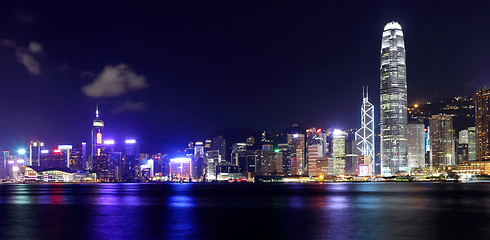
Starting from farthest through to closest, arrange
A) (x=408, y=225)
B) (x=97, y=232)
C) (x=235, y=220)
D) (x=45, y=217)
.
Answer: (x=45, y=217)
(x=235, y=220)
(x=408, y=225)
(x=97, y=232)

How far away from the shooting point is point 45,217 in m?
74.6

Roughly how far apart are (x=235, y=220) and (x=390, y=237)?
23.6 m

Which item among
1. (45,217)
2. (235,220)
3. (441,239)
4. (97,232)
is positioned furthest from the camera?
(45,217)

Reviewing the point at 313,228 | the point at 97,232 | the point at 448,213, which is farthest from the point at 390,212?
the point at 97,232

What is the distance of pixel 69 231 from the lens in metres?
57.5

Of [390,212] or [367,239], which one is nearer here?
[367,239]

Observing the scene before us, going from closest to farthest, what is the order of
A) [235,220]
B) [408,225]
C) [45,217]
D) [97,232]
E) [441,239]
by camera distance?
[441,239]
[97,232]
[408,225]
[235,220]
[45,217]

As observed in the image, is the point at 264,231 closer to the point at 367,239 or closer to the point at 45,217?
the point at 367,239

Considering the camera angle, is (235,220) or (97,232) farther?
(235,220)

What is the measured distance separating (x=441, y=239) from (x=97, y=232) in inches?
1292

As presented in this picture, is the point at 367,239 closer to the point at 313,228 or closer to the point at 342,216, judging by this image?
the point at 313,228

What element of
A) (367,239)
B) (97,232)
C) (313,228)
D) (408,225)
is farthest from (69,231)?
(408,225)

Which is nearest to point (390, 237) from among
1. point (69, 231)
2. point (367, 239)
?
point (367, 239)

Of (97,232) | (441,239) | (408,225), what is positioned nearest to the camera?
(441,239)
